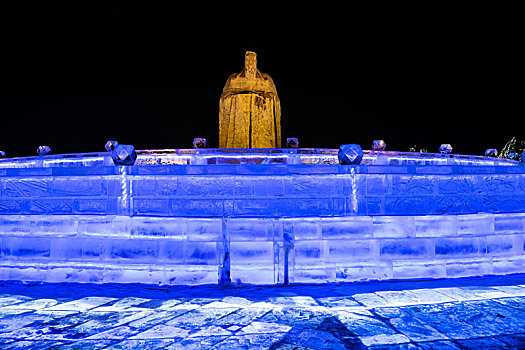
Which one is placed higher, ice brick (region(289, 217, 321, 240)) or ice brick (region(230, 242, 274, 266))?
ice brick (region(289, 217, 321, 240))

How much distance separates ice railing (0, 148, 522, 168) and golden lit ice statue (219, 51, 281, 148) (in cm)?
177

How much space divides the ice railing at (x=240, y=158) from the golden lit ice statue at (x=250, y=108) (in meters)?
1.77

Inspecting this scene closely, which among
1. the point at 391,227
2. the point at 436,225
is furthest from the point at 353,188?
the point at 436,225

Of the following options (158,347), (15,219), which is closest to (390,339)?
(158,347)

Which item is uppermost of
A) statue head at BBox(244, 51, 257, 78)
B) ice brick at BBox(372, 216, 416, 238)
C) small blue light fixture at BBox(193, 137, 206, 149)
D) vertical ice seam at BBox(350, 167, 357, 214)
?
statue head at BBox(244, 51, 257, 78)

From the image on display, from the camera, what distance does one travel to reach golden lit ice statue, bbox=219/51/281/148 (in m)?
13.8

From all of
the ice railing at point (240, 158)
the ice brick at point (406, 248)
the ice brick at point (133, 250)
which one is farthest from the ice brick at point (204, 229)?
the ice railing at point (240, 158)

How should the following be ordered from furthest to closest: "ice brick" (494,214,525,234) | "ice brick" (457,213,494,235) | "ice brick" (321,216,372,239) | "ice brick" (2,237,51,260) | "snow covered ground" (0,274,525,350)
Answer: "ice brick" (494,214,525,234)
"ice brick" (457,213,494,235)
"ice brick" (2,237,51,260)
"ice brick" (321,216,372,239)
"snow covered ground" (0,274,525,350)

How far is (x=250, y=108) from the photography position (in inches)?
542

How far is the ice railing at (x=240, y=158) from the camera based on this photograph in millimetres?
11594

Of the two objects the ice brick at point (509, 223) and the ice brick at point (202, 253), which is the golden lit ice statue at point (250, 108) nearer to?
the ice brick at point (202, 253)

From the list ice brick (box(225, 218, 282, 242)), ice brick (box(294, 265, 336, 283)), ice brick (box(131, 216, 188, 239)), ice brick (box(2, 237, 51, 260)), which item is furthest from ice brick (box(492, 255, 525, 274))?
ice brick (box(2, 237, 51, 260))

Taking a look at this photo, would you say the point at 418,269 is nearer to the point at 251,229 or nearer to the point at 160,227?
the point at 251,229

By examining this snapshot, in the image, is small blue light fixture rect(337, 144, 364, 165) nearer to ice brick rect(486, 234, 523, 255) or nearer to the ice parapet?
ice brick rect(486, 234, 523, 255)
